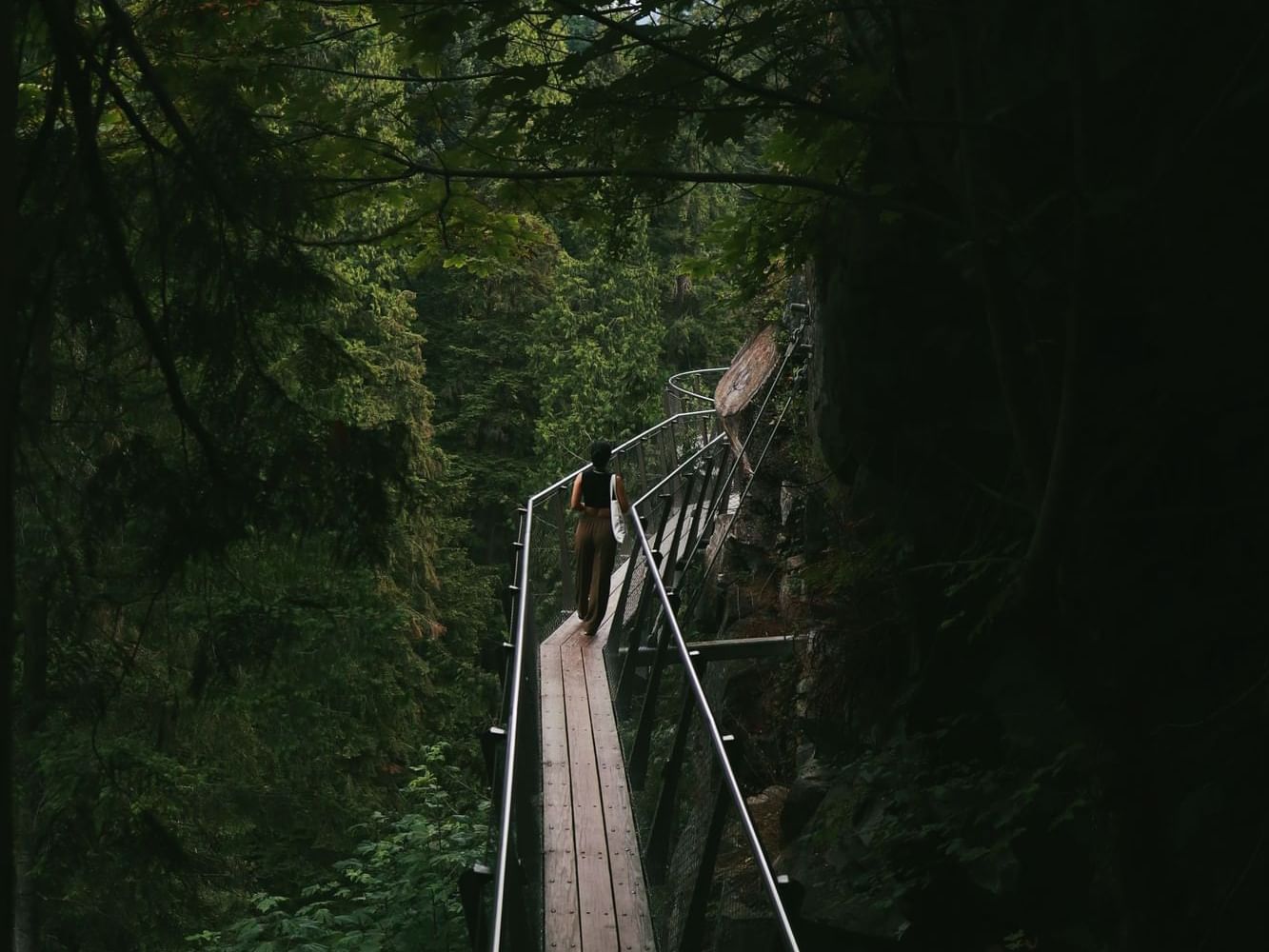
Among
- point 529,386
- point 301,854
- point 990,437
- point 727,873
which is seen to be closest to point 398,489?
point 727,873

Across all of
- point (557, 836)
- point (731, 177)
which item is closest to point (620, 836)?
point (557, 836)

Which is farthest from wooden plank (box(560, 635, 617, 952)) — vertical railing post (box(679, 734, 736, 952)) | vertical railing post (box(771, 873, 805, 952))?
vertical railing post (box(771, 873, 805, 952))

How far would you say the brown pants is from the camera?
934 centimetres

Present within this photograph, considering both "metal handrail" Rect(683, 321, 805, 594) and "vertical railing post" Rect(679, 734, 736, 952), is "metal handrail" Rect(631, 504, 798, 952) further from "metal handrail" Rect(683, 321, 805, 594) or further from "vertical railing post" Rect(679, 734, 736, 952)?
"metal handrail" Rect(683, 321, 805, 594)

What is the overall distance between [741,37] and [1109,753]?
239cm

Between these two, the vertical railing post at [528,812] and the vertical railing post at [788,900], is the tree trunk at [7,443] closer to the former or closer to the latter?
the vertical railing post at [528,812]

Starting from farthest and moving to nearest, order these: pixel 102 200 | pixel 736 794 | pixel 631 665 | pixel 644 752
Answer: pixel 631 665, pixel 644 752, pixel 736 794, pixel 102 200

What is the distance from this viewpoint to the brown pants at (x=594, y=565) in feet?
30.6

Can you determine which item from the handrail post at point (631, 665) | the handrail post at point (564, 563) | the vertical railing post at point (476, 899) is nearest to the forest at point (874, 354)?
the vertical railing post at point (476, 899)

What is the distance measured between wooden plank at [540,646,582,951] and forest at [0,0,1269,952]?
3.65 feet

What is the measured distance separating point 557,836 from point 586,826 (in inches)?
6.8

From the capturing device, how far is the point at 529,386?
3169 cm

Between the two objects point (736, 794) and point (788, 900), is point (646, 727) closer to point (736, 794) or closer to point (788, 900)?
point (736, 794)

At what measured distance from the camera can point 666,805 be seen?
208 inches
